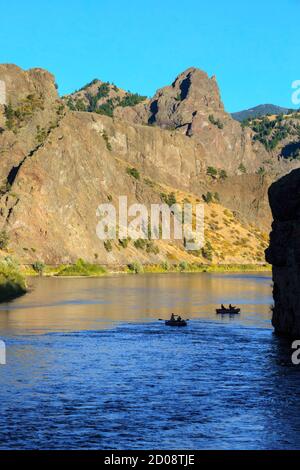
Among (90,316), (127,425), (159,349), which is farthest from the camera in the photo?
(90,316)

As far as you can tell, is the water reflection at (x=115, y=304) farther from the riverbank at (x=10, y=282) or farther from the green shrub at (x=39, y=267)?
the green shrub at (x=39, y=267)

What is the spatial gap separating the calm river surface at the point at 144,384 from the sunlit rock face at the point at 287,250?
2.23 meters

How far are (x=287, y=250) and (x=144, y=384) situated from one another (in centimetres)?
2146

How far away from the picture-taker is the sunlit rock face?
2571 inches

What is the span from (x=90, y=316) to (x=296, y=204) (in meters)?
33.2

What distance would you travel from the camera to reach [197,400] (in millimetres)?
45156

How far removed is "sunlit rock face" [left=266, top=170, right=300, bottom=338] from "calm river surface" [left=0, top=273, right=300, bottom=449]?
7.31 ft

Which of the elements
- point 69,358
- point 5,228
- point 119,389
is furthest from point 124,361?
point 5,228

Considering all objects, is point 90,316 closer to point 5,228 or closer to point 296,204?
point 296,204

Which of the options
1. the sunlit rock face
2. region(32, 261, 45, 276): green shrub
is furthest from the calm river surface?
region(32, 261, 45, 276): green shrub

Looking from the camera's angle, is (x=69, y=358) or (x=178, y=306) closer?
(x=69, y=358)

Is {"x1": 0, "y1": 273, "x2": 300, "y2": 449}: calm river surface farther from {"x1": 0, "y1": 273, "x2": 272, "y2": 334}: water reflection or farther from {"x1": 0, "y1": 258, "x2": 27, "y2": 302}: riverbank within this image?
{"x1": 0, "y1": 258, "x2": 27, "y2": 302}: riverbank

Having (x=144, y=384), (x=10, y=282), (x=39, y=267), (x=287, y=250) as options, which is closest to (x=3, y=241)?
(x=39, y=267)

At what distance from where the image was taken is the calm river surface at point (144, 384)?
124ft
